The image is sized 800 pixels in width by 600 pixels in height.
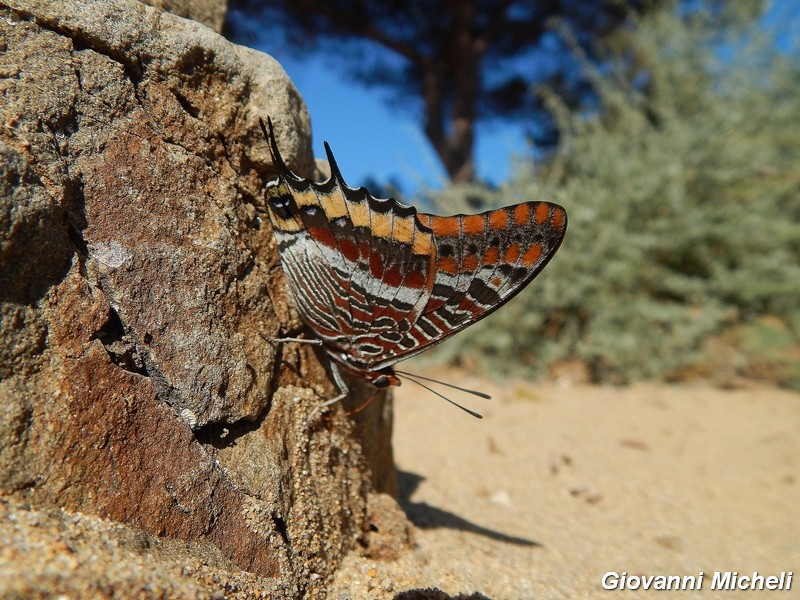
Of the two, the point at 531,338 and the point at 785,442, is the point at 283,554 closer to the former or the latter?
the point at 785,442

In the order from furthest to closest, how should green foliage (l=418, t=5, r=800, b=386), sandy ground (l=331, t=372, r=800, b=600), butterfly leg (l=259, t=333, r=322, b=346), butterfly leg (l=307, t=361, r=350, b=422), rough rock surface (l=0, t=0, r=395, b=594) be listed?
green foliage (l=418, t=5, r=800, b=386), sandy ground (l=331, t=372, r=800, b=600), butterfly leg (l=307, t=361, r=350, b=422), butterfly leg (l=259, t=333, r=322, b=346), rough rock surface (l=0, t=0, r=395, b=594)


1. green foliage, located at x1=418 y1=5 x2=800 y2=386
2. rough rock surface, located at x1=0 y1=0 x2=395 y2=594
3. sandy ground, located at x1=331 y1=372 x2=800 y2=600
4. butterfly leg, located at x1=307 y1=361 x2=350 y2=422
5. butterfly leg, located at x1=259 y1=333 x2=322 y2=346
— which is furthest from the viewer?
green foliage, located at x1=418 y1=5 x2=800 y2=386

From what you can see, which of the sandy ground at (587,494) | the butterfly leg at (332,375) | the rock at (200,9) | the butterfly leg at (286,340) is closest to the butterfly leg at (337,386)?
the butterfly leg at (332,375)

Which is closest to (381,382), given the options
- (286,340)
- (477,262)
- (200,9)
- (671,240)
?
(286,340)

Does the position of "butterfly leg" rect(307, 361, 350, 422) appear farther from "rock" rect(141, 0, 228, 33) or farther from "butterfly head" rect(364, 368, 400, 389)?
"rock" rect(141, 0, 228, 33)

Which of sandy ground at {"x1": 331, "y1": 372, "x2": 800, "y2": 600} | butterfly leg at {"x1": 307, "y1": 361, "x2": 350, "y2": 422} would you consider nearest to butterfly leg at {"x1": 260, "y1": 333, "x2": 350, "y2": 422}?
butterfly leg at {"x1": 307, "y1": 361, "x2": 350, "y2": 422}

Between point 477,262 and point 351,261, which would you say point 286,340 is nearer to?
point 351,261

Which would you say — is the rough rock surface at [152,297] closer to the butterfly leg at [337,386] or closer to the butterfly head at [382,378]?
the butterfly leg at [337,386]

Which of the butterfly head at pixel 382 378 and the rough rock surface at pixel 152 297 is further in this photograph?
the butterfly head at pixel 382 378
